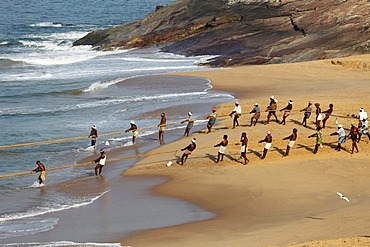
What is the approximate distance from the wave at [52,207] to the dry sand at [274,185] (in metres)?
2.27

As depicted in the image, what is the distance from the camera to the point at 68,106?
39.0m

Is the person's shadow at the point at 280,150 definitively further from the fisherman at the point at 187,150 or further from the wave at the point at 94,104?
the wave at the point at 94,104

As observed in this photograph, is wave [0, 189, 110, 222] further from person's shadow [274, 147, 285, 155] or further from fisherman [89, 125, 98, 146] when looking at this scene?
person's shadow [274, 147, 285, 155]

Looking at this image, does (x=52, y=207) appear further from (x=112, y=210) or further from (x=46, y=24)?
(x=46, y=24)

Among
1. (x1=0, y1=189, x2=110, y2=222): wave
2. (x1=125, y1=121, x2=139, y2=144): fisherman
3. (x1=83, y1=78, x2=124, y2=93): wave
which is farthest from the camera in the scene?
(x1=83, y1=78, x2=124, y2=93): wave

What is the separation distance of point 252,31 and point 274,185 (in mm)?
35044

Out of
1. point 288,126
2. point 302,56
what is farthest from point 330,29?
point 288,126

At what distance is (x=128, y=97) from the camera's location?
39.8 meters

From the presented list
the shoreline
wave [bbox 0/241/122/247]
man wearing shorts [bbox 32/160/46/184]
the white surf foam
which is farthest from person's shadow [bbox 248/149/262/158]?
the white surf foam

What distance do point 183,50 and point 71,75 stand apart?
416 inches

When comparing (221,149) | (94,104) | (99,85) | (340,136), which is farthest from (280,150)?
(99,85)

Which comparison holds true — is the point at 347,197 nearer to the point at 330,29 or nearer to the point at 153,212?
the point at 153,212

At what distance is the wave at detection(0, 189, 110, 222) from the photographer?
2089 centimetres

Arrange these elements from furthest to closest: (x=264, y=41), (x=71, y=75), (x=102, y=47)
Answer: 1. (x=102, y=47)
2. (x=264, y=41)
3. (x=71, y=75)
